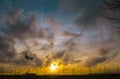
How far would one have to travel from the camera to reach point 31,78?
208ft

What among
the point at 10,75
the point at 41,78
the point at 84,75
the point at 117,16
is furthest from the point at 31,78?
the point at 117,16

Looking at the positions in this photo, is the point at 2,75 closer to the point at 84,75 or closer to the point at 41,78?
the point at 41,78

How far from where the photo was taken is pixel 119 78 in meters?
63.4

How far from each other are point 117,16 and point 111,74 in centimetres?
6106

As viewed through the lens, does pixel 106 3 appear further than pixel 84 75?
No

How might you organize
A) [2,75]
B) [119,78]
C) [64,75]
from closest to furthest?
1. [119,78]
2. [2,75]
3. [64,75]

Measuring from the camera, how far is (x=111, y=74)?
7275cm

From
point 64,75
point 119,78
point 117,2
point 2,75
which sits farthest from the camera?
point 64,75

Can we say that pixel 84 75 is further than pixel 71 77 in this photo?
Yes

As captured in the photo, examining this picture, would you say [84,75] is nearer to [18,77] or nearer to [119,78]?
[119,78]

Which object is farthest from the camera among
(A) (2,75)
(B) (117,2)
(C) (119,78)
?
(A) (2,75)

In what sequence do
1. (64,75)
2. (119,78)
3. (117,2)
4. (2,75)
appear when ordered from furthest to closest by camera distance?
(64,75), (2,75), (119,78), (117,2)

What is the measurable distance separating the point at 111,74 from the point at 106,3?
61.4 m

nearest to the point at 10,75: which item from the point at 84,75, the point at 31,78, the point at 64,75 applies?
the point at 31,78
